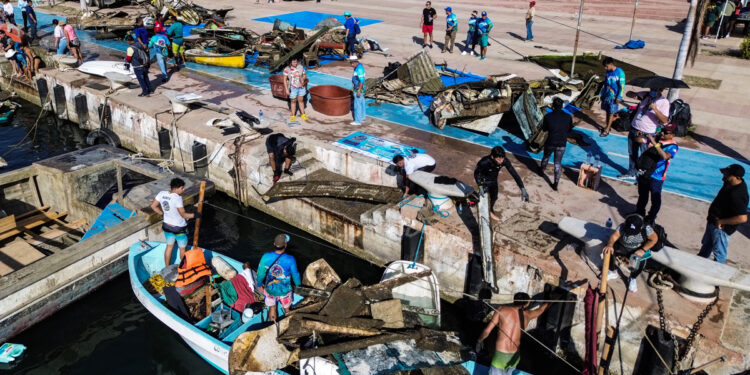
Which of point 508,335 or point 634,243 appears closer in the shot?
point 508,335

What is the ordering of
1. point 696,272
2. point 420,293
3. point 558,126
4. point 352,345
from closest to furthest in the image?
point 696,272, point 352,345, point 420,293, point 558,126

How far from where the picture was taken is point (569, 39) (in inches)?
1109

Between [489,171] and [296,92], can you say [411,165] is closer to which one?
[489,171]

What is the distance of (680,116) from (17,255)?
1674 cm

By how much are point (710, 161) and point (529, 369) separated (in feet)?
27.4

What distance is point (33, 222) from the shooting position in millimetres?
12312

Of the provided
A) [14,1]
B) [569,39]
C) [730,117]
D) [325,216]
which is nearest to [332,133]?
[325,216]

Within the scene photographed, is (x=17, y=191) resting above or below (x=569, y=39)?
below

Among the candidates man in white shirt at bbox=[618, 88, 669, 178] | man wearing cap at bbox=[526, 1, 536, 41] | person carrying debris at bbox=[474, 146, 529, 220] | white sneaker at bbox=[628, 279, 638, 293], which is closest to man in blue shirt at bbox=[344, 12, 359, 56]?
man wearing cap at bbox=[526, 1, 536, 41]

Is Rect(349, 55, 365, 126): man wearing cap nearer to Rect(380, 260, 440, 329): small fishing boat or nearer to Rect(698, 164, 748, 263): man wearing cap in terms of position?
Rect(380, 260, 440, 329): small fishing boat

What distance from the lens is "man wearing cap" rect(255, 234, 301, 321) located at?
8391 mm

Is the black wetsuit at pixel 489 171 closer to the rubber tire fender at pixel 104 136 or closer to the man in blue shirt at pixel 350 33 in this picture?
the rubber tire fender at pixel 104 136

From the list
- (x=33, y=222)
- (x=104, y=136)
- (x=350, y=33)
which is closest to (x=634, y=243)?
(x=33, y=222)

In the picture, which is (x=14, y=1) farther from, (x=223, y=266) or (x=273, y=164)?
(x=223, y=266)
